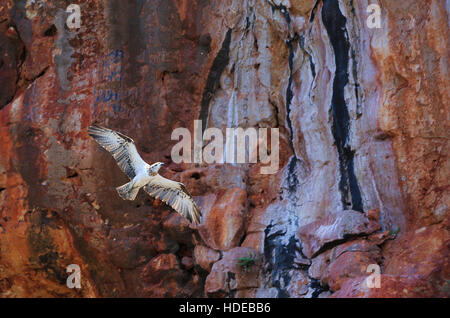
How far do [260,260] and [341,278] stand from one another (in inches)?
64.4

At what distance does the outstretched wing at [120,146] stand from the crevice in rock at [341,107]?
2645 mm

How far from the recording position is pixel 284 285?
7.52 meters

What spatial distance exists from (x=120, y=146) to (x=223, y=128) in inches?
96.0

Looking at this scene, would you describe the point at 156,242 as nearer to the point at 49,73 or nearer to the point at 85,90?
the point at 85,90

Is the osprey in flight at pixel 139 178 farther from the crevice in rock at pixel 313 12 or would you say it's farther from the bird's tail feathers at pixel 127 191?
the crevice in rock at pixel 313 12

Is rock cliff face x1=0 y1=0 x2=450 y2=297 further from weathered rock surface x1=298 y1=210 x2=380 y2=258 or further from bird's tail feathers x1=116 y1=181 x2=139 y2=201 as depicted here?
bird's tail feathers x1=116 y1=181 x2=139 y2=201

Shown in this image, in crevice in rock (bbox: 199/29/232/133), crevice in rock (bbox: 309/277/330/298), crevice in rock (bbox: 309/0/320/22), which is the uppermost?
crevice in rock (bbox: 309/0/320/22)

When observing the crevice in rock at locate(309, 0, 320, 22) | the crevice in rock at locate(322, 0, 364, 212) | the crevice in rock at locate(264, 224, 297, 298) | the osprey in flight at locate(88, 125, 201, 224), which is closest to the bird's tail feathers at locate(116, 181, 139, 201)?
the osprey in flight at locate(88, 125, 201, 224)

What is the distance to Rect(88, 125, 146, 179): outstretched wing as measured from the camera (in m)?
7.58

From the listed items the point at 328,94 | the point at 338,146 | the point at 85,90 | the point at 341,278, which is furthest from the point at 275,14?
the point at 341,278

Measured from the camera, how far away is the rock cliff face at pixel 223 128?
7.22 metres

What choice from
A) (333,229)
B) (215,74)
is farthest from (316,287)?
(215,74)

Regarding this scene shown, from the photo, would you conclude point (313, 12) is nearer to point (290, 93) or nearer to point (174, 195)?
point (290, 93)

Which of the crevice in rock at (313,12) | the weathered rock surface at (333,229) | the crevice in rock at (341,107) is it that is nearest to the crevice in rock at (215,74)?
the crevice in rock at (313,12)
